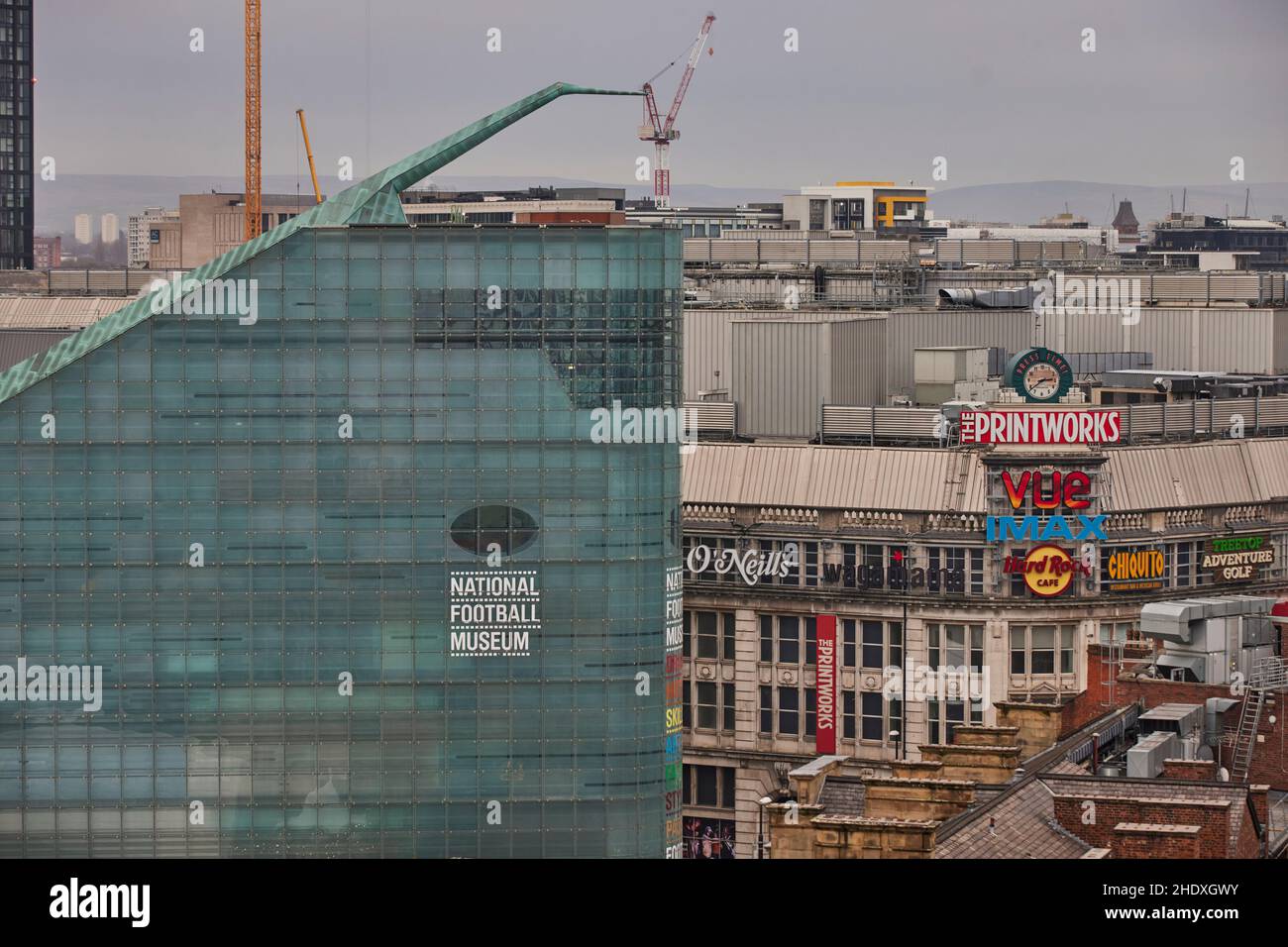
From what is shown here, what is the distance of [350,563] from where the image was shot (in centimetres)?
7756

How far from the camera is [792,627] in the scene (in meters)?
120

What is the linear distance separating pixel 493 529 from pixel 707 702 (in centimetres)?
4467

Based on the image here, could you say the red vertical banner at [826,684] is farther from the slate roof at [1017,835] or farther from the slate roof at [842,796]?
the slate roof at [1017,835]

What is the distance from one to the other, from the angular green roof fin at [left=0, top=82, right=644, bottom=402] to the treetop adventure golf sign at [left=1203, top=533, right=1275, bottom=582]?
48993 millimetres

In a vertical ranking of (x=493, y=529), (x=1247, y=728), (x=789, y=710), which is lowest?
(x=789, y=710)

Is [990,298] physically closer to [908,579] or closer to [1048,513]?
[1048,513]

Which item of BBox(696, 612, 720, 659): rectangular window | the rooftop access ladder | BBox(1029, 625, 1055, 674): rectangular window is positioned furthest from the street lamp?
the rooftop access ladder

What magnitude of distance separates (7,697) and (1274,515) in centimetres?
6642

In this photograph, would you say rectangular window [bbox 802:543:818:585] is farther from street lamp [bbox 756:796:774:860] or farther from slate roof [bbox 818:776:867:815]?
slate roof [bbox 818:776:867:815]

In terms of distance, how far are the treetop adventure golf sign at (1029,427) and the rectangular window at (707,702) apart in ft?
52.6

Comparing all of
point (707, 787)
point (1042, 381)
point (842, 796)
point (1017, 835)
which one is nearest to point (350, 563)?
point (842, 796)

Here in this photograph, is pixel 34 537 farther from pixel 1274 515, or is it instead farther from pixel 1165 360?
pixel 1165 360

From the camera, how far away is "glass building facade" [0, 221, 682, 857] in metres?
77.0

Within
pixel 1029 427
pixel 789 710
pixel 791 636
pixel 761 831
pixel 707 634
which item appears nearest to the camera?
pixel 761 831
